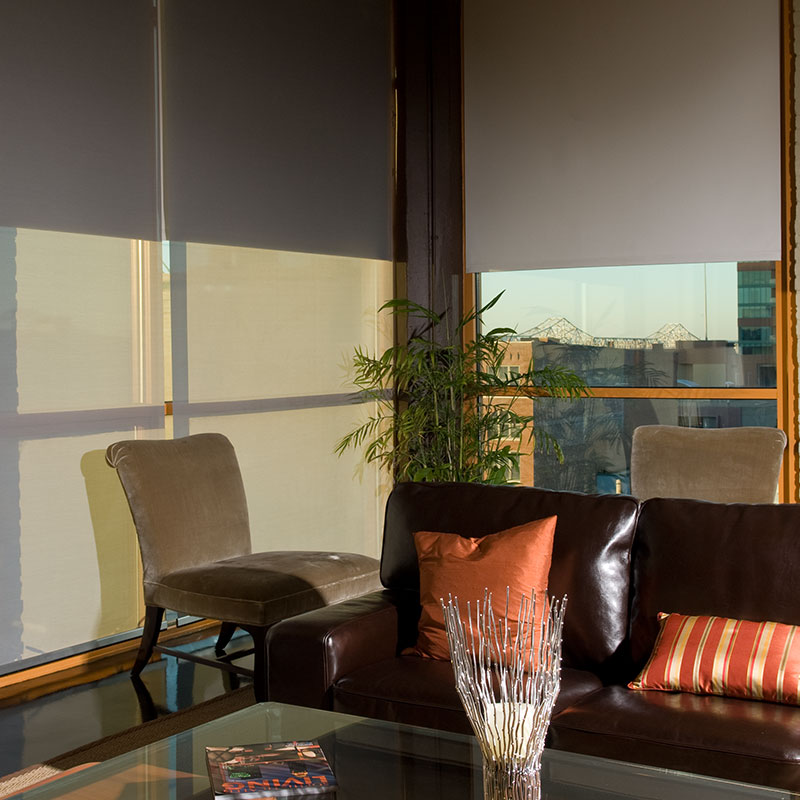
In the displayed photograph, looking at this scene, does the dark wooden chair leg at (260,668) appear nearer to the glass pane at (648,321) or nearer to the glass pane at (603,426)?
the glass pane at (603,426)

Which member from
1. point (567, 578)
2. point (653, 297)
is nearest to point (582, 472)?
point (653, 297)

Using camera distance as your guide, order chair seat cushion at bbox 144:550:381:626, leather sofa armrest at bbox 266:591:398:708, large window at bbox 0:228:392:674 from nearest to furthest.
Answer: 1. leather sofa armrest at bbox 266:591:398:708
2. chair seat cushion at bbox 144:550:381:626
3. large window at bbox 0:228:392:674

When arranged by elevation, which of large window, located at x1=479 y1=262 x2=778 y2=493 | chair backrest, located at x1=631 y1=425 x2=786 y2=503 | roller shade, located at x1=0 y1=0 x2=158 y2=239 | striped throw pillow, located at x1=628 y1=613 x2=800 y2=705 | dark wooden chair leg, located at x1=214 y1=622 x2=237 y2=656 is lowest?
dark wooden chair leg, located at x1=214 y1=622 x2=237 y2=656

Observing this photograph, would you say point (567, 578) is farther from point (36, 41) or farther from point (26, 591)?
point (36, 41)

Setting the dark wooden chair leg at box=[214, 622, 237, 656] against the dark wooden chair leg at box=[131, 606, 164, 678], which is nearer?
the dark wooden chair leg at box=[131, 606, 164, 678]

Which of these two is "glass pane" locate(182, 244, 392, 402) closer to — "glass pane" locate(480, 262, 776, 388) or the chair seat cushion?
"glass pane" locate(480, 262, 776, 388)

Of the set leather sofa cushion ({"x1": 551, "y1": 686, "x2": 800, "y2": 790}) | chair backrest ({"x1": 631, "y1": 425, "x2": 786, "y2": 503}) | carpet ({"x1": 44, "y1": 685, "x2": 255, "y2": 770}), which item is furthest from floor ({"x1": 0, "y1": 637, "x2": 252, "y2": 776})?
chair backrest ({"x1": 631, "y1": 425, "x2": 786, "y2": 503})

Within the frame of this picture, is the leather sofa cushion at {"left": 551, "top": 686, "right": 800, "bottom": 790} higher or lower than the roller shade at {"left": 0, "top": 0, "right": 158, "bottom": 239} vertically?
lower

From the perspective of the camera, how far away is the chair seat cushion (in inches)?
153

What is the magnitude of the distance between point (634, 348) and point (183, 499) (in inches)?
113

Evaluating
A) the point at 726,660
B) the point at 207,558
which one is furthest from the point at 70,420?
the point at 726,660

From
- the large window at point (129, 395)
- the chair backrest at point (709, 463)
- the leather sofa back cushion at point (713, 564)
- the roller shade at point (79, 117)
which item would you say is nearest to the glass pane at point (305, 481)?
the large window at point (129, 395)

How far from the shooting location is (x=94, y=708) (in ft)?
13.0

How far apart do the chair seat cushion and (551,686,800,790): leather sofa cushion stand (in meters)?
1.47
